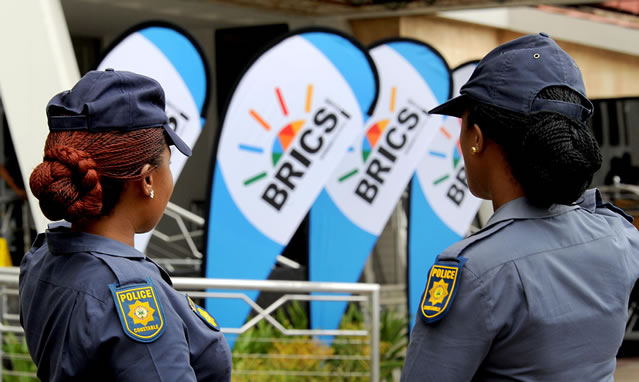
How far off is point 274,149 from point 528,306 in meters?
3.93

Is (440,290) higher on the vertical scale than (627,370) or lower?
higher

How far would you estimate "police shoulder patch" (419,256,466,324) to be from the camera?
1281mm

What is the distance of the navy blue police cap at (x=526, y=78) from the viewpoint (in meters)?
1.35

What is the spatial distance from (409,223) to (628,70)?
5.03m

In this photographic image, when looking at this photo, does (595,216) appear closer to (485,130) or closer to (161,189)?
(485,130)

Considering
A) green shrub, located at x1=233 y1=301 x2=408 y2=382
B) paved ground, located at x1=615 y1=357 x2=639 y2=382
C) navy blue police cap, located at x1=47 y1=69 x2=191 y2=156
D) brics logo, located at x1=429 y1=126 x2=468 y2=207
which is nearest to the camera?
navy blue police cap, located at x1=47 y1=69 x2=191 y2=156

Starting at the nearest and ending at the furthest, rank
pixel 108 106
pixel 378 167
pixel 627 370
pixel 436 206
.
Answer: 1. pixel 108 106
2. pixel 378 167
3. pixel 436 206
4. pixel 627 370

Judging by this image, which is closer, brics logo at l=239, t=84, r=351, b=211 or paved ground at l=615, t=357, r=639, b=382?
brics logo at l=239, t=84, r=351, b=211

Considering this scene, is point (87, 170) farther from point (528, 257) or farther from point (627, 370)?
point (627, 370)

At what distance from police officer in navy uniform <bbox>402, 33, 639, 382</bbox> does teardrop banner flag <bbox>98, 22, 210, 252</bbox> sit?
355 cm

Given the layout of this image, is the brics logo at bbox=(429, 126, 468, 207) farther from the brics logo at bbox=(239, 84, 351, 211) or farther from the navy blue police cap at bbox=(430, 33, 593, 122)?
the navy blue police cap at bbox=(430, 33, 593, 122)

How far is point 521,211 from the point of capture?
1376mm

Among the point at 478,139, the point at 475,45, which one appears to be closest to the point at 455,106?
the point at 478,139

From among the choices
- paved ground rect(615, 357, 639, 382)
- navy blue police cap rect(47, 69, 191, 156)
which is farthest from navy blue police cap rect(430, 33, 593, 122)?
paved ground rect(615, 357, 639, 382)
